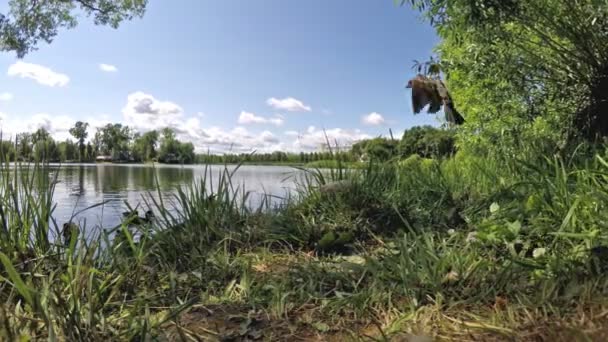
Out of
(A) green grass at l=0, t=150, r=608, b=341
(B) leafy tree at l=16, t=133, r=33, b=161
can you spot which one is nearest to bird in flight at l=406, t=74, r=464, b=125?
Result: (A) green grass at l=0, t=150, r=608, b=341

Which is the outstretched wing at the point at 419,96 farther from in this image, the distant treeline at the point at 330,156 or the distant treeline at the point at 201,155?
the distant treeline at the point at 330,156

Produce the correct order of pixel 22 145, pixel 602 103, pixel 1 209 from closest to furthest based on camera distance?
1. pixel 1 209
2. pixel 22 145
3. pixel 602 103

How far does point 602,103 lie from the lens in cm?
341

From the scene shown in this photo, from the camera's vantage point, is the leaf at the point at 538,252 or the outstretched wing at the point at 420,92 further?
the outstretched wing at the point at 420,92

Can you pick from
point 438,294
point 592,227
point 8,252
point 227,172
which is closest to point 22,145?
point 8,252

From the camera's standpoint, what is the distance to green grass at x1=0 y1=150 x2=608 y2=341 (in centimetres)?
135

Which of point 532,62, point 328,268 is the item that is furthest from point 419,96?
point 328,268

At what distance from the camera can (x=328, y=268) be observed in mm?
2072

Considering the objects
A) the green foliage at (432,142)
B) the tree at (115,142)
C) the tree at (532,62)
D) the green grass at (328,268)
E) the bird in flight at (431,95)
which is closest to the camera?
the green grass at (328,268)

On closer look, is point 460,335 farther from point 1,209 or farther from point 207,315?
point 1,209

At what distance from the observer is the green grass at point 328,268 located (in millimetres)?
1347

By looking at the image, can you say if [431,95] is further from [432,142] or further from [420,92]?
[432,142]

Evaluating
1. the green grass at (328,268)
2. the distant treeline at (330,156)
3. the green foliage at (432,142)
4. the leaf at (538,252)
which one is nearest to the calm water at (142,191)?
the distant treeline at (330,156)

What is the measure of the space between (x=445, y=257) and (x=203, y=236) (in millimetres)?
1534
